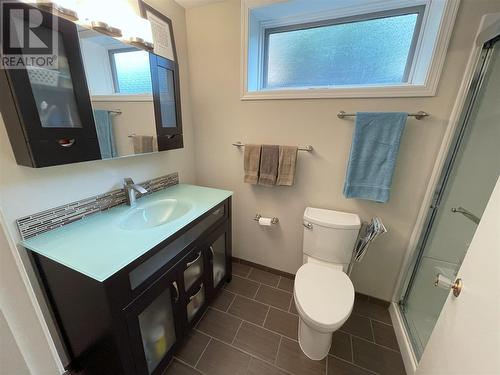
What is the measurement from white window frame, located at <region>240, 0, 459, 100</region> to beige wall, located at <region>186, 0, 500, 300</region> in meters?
0.04

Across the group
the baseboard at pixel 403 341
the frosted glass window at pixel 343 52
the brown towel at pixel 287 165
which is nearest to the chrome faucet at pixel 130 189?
the brown towel at pixel 287 165

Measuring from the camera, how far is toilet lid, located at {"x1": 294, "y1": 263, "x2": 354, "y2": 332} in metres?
1.08

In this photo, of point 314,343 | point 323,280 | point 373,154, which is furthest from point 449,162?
point 314,343

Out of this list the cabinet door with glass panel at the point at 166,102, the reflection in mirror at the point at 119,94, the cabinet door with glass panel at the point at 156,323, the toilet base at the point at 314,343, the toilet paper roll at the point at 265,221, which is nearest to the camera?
the cabinet door with glass panel at the point at 156,323

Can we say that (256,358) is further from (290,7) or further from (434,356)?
(290,7)

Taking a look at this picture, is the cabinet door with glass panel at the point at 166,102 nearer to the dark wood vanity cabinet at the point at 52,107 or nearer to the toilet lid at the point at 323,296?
the dark wood vanity cabinet at the point at 52,107

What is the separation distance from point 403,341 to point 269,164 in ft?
4.79

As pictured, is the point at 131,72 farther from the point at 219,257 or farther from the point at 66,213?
the point at 219,257

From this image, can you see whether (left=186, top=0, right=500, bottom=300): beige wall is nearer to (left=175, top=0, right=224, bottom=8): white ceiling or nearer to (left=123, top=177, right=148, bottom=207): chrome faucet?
(left=175, top=0, right=224, bottom=8): white ceiling

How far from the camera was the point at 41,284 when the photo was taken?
0.97 metres

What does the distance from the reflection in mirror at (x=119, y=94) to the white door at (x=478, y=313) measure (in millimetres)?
1565

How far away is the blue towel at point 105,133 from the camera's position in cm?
104

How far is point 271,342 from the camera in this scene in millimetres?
1369

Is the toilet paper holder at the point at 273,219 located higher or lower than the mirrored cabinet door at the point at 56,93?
lower
